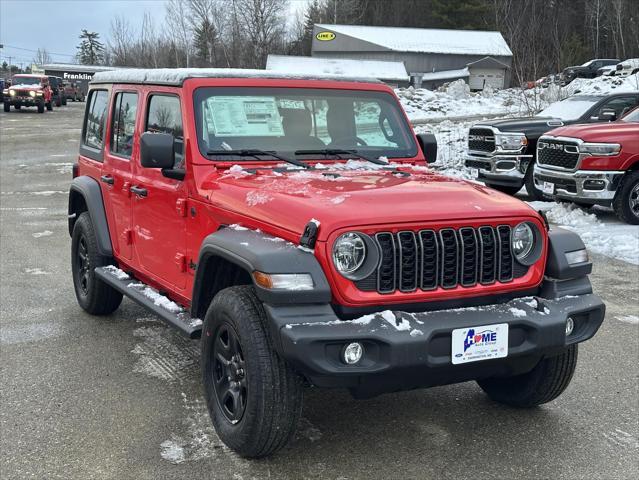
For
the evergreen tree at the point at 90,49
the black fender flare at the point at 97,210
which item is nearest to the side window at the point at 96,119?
the black fender flare at the point at 97,210

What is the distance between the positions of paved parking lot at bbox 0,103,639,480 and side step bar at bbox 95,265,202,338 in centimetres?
48

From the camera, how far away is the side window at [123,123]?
5391 millimetres

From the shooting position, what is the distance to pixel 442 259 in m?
3.52

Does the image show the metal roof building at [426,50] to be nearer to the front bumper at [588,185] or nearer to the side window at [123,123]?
the front bumper at [588,185]

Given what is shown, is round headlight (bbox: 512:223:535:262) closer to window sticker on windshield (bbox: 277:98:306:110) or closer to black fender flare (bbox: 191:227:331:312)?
black fender flare (bbox: 191:227:331:312)

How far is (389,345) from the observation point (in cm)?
321

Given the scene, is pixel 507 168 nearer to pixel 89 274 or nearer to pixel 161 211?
pixel 89 274

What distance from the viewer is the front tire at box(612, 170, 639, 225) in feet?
33.2

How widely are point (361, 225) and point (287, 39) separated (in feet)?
258

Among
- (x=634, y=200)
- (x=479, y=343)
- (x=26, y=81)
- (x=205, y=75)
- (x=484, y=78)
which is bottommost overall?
(x=634, y=200)

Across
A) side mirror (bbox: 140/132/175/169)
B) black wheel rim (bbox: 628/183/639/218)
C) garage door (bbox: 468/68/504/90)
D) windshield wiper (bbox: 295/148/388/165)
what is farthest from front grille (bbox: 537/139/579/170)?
garage door (bbox: 468/68/504/90)

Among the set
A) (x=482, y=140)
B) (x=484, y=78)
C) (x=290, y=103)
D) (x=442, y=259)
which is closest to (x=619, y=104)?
(x=482, y=140)

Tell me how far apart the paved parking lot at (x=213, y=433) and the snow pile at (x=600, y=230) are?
9.04 feet

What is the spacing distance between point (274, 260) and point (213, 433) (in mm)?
1222
